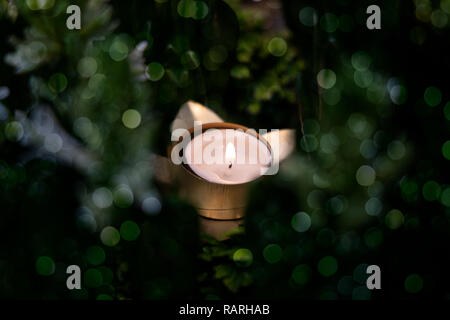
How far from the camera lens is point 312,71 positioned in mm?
486

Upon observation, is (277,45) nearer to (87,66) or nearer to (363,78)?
(363,78)

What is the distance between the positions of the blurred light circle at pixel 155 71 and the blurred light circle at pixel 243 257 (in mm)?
230

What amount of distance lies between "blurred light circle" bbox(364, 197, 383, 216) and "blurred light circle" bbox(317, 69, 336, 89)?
0.46 ft

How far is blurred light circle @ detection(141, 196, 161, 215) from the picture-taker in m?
0.45

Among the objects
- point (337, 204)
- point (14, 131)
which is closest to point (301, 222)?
point (337, 204)

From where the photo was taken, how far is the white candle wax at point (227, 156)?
0.42 metres

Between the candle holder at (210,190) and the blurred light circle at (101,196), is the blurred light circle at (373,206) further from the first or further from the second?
the blurred light circle at (101,196)

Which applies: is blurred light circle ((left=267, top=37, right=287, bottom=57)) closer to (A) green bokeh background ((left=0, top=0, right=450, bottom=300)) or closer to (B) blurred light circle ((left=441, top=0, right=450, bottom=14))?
(A) green bokeh background ((left=0, top=0, right=450, bottom=300))

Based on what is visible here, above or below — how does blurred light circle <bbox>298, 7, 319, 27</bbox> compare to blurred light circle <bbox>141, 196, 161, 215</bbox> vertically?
above

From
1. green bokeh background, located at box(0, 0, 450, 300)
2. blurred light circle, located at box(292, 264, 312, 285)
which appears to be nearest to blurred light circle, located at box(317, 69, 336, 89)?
green bokeh background, located at box(0, 0, 450, 300)

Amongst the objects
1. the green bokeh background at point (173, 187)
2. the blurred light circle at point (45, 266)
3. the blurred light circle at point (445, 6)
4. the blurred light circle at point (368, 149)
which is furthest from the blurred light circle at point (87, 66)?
the blurred light circle at point (445, 6)

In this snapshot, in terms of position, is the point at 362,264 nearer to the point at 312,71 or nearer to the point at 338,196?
the point at 338,196

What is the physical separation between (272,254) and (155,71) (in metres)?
Result: 0.26

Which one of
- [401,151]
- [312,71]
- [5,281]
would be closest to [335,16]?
[312,71]
